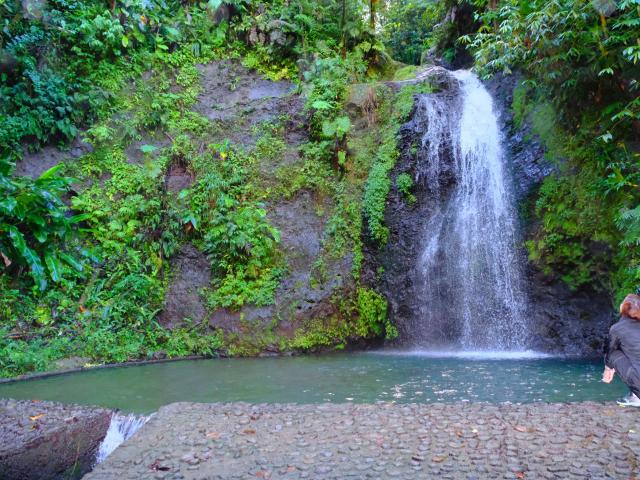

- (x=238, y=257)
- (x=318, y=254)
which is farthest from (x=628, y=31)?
(x=238, y=257)

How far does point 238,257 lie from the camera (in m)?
10.7

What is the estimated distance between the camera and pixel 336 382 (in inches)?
279

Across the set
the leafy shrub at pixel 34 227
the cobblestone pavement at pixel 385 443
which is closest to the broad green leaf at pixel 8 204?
the leafy shrub at pixel 34 227

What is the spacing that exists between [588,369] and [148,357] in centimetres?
783

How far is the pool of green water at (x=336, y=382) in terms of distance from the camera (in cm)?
615

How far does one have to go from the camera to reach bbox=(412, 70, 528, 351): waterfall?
388 inches

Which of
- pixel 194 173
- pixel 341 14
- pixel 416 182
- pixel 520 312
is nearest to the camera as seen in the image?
pixel 520 312

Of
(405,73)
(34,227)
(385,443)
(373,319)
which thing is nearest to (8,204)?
(34,227)

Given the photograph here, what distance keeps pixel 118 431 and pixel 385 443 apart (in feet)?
9.91

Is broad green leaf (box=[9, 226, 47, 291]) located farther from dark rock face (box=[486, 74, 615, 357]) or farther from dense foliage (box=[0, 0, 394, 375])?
dark rock face (box=[486, 74, 615, 357])

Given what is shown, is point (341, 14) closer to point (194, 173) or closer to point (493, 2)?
point (493, 2)

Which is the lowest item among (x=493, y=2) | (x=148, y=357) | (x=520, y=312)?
(x=148, y=357)

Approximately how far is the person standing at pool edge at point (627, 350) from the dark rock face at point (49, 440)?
209 inches

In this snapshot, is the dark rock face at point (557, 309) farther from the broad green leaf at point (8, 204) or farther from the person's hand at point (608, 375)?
the broad green leaf at point (8, 204)
